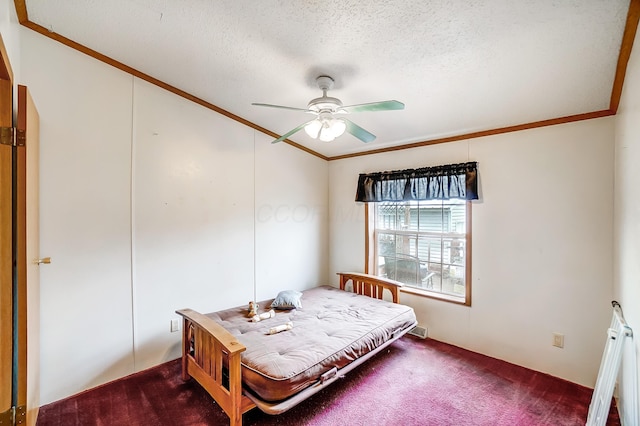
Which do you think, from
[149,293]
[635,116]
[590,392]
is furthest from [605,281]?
[149,293]

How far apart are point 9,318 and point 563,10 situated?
323cm

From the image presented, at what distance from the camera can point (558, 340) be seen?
2.47 meters

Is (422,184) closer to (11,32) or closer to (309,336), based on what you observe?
(309,336)

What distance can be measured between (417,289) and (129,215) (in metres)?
3.14

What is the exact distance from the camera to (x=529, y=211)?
262 cm

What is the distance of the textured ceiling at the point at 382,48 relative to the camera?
1580 millimetres

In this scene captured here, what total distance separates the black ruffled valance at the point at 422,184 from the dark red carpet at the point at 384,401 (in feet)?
5.52

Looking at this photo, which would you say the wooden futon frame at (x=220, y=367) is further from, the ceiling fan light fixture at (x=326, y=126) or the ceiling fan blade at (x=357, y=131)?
the ceiling fan blade at (x=357, y=131)

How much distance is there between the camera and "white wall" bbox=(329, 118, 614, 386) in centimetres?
231

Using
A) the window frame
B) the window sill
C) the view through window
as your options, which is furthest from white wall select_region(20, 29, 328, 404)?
the window sill

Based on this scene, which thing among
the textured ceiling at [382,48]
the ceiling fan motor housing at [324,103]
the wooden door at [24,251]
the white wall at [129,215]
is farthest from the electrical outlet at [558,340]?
the wooden door at [24,251]

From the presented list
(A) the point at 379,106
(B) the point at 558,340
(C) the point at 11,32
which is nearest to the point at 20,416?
(C) the point at 11,32

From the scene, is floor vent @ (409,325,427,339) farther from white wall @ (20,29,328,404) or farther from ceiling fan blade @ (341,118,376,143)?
ceiling fan blade @ (341,118,376,143)

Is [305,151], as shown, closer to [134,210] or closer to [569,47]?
[134,210]
